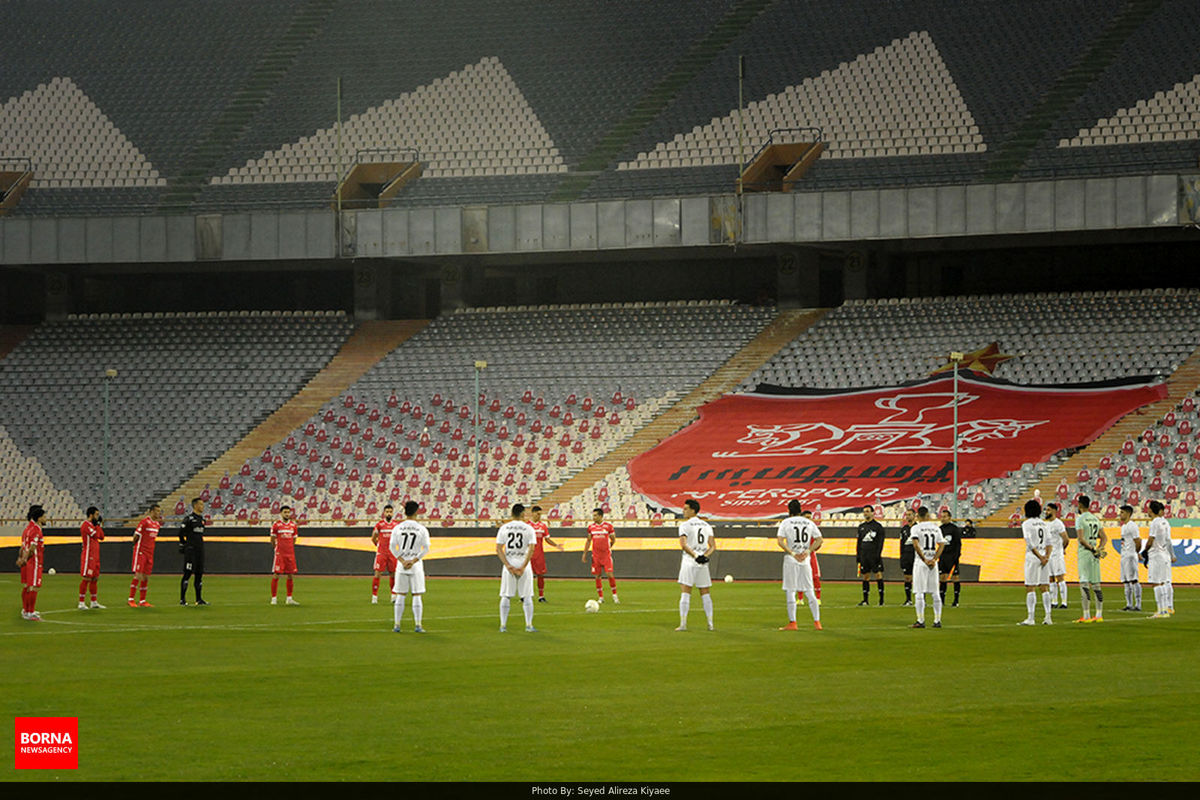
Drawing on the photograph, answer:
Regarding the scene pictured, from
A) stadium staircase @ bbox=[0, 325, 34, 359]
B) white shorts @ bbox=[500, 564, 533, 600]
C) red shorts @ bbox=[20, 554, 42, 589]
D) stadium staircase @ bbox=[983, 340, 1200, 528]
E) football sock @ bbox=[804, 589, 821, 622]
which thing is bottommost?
football sock @ bbox=[804, 589, 821, 622]

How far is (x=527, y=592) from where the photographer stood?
24.7 metres

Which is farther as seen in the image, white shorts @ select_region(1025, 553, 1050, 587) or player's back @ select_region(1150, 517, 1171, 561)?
player's back @ select_region(1150, 517, 1171, 561)

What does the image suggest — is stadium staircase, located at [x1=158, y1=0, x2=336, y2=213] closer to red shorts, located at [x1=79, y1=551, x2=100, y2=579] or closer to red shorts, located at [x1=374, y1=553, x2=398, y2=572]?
red shorts, located at [x1=374, y1=553, x2=398, y2=572]

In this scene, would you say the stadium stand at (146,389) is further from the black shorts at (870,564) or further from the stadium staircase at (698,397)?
the black shorts at (870,564)

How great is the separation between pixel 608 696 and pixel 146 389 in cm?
4194

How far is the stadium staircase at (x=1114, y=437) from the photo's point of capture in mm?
42844

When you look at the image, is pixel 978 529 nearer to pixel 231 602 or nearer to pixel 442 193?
pixel 231 602

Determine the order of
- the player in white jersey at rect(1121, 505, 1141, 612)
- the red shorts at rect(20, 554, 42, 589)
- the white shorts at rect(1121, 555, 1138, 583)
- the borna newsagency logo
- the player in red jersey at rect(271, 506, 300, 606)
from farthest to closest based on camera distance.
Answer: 1. the player in red jersey at rect(271, 506, 300, 606)
2. the white shorts at rect(1121, 555, 1138, 583)
3. the player in white jersey at rect(1121, 505, 1141, 612)
4. the red shorts at rect(20, 554, 42, 589)
5. the borna newsagency logo

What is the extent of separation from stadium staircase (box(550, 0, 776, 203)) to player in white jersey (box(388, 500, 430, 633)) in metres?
33.8

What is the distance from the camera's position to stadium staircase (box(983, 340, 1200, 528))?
141ft

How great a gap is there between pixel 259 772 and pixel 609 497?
114 ft

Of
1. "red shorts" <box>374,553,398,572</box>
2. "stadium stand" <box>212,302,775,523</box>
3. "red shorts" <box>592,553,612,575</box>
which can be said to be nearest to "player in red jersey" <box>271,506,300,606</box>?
"red shorts" <box>374,553,398,572</box>

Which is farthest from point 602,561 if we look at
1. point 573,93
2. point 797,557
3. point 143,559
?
point 573,93
